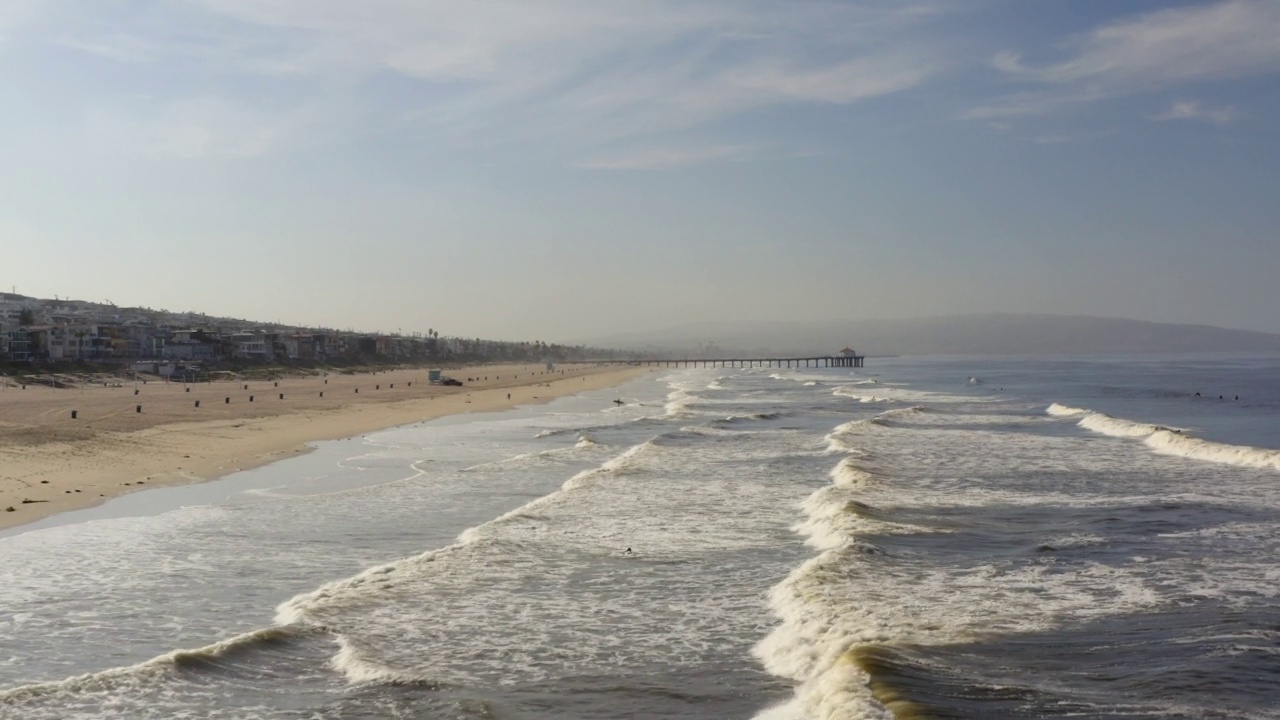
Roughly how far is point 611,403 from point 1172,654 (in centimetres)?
4921

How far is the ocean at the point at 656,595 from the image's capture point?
879cm

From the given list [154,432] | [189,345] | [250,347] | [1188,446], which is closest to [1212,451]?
[1188,446]

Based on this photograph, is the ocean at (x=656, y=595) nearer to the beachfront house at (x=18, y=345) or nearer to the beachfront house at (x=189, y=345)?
the beachfront house at (x=18, y=345)

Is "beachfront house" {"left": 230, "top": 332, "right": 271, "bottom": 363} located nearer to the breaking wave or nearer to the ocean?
the breaking wave

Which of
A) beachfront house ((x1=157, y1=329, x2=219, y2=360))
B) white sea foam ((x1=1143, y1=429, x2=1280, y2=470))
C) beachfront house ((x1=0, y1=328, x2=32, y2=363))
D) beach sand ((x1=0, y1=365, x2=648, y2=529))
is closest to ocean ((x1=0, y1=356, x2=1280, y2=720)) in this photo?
white sea foam ((x1=1143, y1=429, x2=1280, y2=470))

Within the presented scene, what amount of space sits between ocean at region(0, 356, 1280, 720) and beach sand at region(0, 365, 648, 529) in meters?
1.66

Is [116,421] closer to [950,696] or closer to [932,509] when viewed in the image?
[932,509]

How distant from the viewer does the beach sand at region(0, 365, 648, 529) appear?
20781 mm

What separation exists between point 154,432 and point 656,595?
24269 mm

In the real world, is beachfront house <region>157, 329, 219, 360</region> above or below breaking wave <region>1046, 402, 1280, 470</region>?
above

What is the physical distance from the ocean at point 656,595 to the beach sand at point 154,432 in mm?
1659

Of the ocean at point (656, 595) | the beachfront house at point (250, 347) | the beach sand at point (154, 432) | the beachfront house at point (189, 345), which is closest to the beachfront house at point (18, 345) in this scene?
the beachfront house at point (189, 345)

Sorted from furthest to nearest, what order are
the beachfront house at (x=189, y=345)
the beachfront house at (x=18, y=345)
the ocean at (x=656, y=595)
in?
the beachfront house at (x=189, y=345)
the beachfront house at (x=18, y=345)
the ocean at (x=656, y=595)

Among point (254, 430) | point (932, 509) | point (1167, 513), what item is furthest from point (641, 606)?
point (254, 430)
